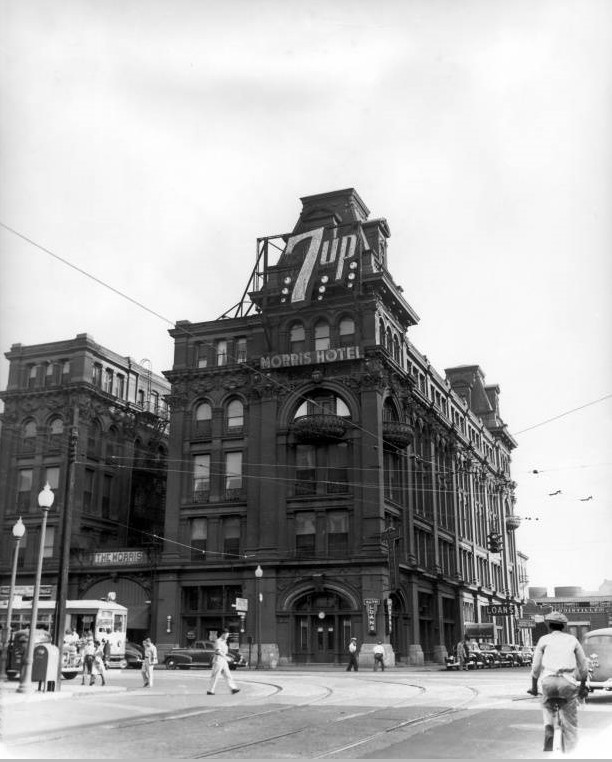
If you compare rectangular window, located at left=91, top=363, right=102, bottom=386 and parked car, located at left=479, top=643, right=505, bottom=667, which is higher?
rectangular window, located at left=91, top=363, right=102, bottom=386

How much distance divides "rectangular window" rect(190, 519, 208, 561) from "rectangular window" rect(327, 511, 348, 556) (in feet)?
30.1

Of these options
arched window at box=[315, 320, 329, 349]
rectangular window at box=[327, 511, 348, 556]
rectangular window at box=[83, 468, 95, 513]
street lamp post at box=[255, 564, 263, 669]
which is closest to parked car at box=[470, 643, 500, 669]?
rectangular window at box=[327, 511, 348, 556]

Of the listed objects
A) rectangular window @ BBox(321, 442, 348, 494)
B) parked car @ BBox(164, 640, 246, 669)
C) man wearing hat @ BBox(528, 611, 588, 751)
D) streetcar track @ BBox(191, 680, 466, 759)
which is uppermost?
rectangular window @ BBox(321, 442, 348, 494)

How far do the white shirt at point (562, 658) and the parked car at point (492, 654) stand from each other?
45.3 meters

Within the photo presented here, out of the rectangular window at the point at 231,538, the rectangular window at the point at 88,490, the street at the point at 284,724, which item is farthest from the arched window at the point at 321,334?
the street at the point at 284,724

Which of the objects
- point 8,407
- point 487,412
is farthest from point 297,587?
point 487,412

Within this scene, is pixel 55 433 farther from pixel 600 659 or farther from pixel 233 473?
pixel 600 659

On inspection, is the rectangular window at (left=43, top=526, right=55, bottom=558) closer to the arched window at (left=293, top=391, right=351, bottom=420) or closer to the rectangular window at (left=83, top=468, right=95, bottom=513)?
the rectangular window at (left=83, top=468, right=95, bottom=513)

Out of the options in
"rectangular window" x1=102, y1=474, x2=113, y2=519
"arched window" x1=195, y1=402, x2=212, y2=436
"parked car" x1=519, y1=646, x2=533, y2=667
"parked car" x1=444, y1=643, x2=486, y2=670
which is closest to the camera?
"parked car" x1=444, y1=643, x2=486, y2=670

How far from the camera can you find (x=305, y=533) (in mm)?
54125

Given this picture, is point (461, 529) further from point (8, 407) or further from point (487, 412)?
point (8, 407)

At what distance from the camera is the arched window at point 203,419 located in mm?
59562

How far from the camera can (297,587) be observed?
52.6 m

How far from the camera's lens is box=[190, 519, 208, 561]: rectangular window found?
57062mm
